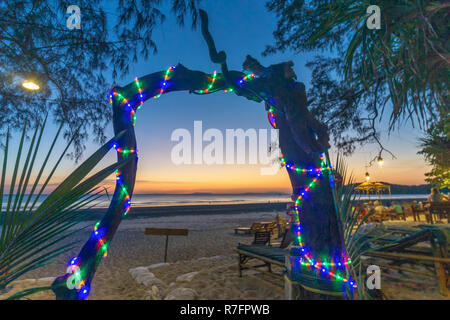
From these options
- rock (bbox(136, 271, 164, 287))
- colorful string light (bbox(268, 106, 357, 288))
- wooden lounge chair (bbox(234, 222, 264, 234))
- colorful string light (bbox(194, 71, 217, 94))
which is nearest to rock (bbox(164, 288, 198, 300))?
rock (bbox(136, 271, 164, 287))

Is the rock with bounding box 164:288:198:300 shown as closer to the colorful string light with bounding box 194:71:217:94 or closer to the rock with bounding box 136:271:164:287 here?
the rock with bounding box 136:271:164:287

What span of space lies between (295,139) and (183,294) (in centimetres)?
322

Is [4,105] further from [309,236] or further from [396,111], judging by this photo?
[396,111]

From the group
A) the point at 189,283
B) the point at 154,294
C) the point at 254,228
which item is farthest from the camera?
the point at 254,228

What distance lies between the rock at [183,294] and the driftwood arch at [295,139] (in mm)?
2094

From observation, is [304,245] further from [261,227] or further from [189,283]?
[261,227]

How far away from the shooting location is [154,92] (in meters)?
2.06

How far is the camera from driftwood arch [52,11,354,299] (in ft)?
6.55

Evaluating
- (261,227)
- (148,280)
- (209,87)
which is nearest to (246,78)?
(209,87)

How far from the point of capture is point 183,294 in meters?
3.89

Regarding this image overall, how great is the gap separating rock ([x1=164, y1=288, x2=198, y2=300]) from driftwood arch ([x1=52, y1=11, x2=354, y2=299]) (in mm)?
2094

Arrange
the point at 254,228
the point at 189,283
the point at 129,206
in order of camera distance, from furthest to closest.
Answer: the point at 254,228
the point at 189,283
the point at 129,206

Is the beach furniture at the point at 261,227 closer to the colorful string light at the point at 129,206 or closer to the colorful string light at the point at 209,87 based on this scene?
the colorful string light at the point at 129,206

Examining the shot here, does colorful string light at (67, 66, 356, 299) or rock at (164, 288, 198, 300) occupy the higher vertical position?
colorful string light at (67, 66, 356, 299)
